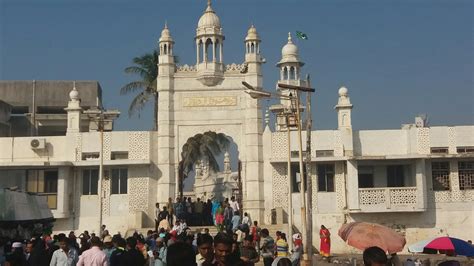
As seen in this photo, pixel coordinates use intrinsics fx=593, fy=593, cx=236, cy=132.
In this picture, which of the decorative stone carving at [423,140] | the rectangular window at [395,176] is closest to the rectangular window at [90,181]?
the rectangular window at [395,176]

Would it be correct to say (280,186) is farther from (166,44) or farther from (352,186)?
(166,44)

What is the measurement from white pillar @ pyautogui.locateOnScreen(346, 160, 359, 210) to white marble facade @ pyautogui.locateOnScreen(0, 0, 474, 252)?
0.15 feet

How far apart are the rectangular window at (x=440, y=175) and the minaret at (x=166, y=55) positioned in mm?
13075

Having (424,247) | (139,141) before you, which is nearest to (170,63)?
(139,141)

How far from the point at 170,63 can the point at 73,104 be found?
5.03 meters

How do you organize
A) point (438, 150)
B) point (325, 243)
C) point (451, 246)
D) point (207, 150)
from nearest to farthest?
point (451, 246) → point (325, 243) → point (438, 150) → point (207, 150)

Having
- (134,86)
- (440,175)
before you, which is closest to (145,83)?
(134,86)

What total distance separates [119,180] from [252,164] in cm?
628

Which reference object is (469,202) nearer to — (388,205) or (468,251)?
(388,205)

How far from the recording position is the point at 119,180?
27.8 metres

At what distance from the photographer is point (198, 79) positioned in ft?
92.0

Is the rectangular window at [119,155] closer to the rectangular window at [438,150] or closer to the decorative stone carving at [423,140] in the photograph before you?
the decorative stone carving at [423,140]

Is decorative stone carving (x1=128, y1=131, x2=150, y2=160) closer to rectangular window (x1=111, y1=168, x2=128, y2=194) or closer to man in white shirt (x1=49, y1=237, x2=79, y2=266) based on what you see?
rectangular window (x1=111, y1=168, x2=128, y2=194)

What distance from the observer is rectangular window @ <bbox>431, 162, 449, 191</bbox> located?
2733 cm
